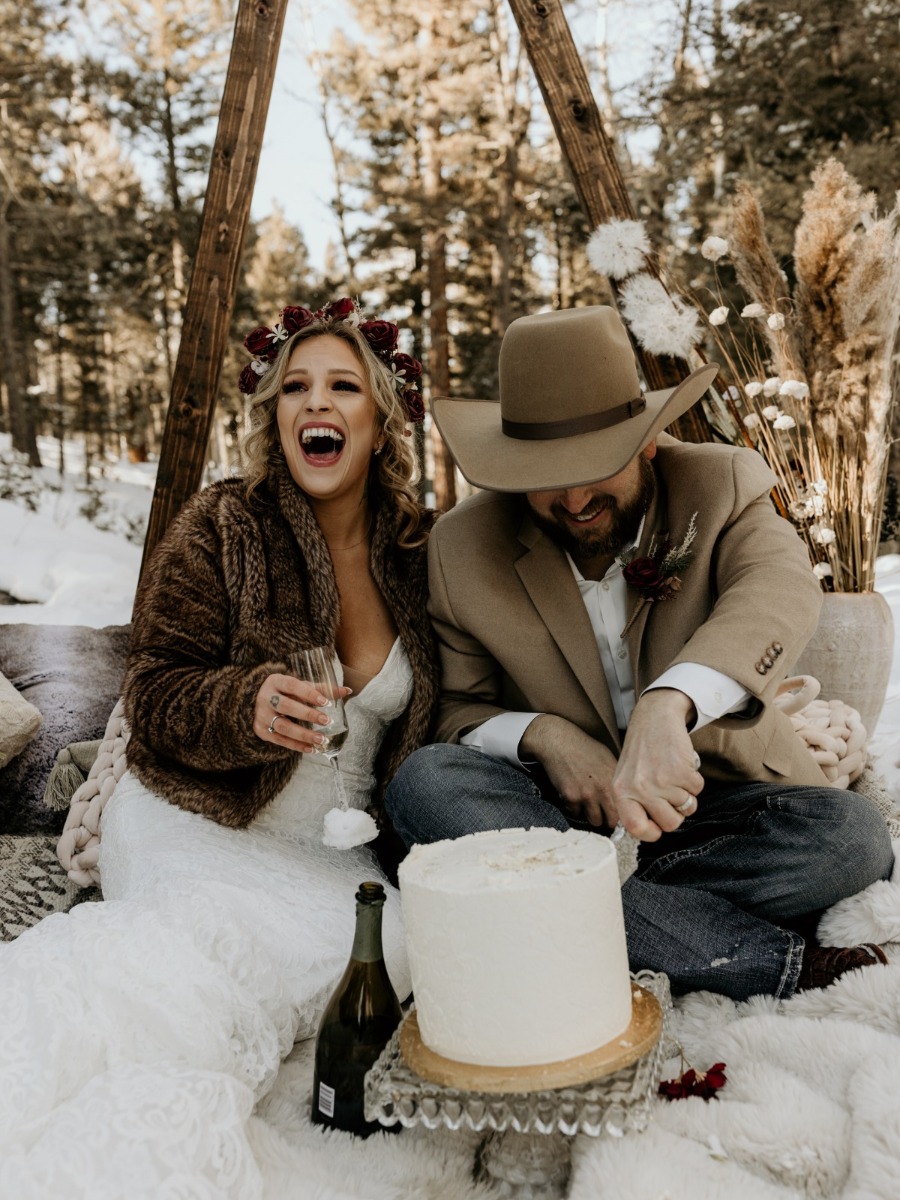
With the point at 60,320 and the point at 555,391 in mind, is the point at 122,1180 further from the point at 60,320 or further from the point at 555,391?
the point at 60,320

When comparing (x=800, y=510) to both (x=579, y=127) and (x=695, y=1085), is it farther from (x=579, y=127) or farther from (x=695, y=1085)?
(x=695, y=1085)

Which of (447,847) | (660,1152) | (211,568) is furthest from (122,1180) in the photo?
(211,568)

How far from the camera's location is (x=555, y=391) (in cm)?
243

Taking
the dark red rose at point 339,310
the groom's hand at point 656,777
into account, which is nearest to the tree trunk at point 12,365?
the dark red rose at point 339,310

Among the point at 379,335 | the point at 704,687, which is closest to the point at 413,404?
the point at 379,335

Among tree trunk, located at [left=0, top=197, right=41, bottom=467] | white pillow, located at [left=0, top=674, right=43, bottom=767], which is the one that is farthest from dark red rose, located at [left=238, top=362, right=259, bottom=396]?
tree trunk, located at [left=0, top=197, right=41, bottom=467]

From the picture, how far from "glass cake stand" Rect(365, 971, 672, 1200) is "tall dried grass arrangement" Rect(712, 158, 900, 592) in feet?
9.20

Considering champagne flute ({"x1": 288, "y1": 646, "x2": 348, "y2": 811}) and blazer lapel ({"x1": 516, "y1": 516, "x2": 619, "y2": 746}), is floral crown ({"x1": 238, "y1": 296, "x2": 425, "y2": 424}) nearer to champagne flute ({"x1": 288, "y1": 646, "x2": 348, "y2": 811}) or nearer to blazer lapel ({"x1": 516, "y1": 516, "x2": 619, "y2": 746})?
blazer lapel ({"x1": 516, "y1": 516, "x2": 619, "y2": 746})

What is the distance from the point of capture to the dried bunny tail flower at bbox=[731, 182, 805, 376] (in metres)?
3.81

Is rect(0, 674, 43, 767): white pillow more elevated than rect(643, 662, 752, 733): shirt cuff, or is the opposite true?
rect(643, 662, 752, 733): shirt cuff

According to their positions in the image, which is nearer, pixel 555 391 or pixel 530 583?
pixel 555 391

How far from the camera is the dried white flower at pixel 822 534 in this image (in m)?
3.96

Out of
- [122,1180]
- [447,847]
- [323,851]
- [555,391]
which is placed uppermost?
[555,391]

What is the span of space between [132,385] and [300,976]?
20349mm
